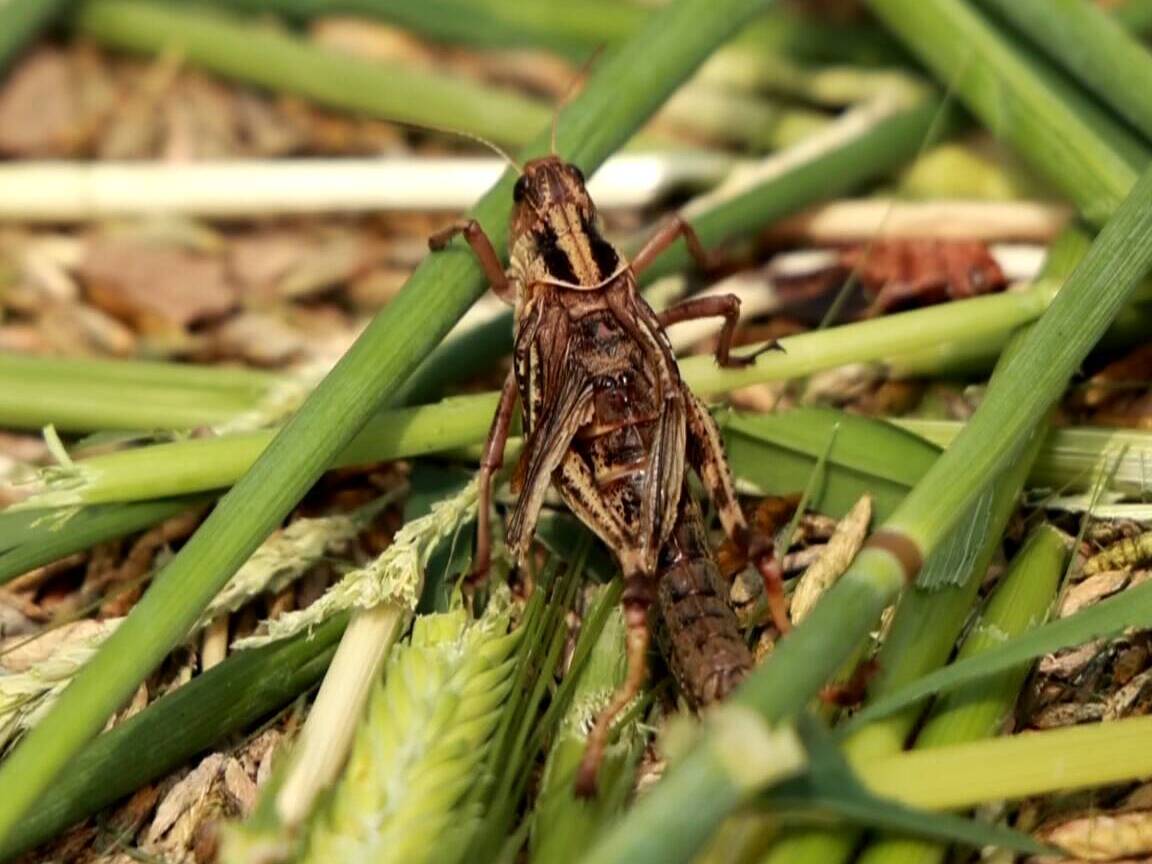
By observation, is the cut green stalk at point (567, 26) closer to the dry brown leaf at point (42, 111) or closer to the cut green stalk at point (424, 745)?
the dry brown leaf at point (42, 111)

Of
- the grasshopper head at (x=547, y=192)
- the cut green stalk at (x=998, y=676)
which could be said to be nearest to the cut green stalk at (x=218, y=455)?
the grasshopper head at (x=547, y=192)

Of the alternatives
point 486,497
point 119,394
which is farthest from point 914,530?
point 119,394

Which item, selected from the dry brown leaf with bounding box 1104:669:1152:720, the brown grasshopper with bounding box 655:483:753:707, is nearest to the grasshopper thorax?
the brown grasshopper with bounding box 655:483:753:707

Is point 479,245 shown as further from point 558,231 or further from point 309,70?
point 309,70

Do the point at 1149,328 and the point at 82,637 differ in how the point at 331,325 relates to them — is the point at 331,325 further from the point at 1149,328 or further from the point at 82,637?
the point at 1149,328

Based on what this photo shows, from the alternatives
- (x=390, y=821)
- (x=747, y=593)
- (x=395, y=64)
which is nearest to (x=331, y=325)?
(x=395, y=64)
